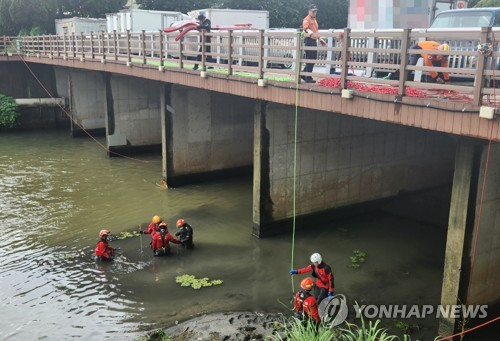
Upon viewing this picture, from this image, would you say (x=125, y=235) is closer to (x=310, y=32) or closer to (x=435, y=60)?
(x=310, y=32)

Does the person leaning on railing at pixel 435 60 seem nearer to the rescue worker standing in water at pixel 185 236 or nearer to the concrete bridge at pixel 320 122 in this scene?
the concrete bridge at pixel 320 122

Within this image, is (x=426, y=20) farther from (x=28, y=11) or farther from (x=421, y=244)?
(x=28, y=11)

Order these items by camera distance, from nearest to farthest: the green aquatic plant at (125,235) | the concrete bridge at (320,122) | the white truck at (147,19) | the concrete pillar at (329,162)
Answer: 1. the concrete bridge at (320,122)
2. the concrete pillar at (329,162)
3. the green aquatic plant at (125,235)
4. the white truck at (147,19)

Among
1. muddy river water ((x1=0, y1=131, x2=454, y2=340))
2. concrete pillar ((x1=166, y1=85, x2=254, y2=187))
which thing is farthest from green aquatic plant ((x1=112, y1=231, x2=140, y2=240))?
concrete pillar ((x1=166, y1=85, x2=254, y2=187))

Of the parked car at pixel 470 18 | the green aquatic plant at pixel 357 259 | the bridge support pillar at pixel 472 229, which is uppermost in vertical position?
the parked car at pixel 470 18

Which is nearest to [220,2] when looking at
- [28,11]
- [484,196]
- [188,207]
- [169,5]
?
[169,5]

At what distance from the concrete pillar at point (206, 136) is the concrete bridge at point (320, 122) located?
4cm

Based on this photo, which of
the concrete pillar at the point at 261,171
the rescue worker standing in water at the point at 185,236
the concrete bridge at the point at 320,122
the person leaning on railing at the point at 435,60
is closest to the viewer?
the concrete bridge at the point at 320,122

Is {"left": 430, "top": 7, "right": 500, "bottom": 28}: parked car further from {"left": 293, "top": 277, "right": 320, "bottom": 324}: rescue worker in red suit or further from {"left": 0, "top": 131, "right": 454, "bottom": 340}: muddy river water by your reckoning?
{"left": 293, "top": 277, "right": 320, "bottom": 324}: rescue worker in red suit

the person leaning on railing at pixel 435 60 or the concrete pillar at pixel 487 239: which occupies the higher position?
the person leaning on railing at pixel 435 60

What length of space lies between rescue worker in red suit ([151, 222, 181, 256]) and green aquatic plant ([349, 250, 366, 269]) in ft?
16.1

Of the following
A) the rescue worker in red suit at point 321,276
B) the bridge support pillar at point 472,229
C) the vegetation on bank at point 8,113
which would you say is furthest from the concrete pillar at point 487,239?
the vegetation on bank at point 8,113

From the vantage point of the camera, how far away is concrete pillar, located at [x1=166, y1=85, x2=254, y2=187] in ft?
64.0

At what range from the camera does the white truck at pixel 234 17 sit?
2278 centimetres
